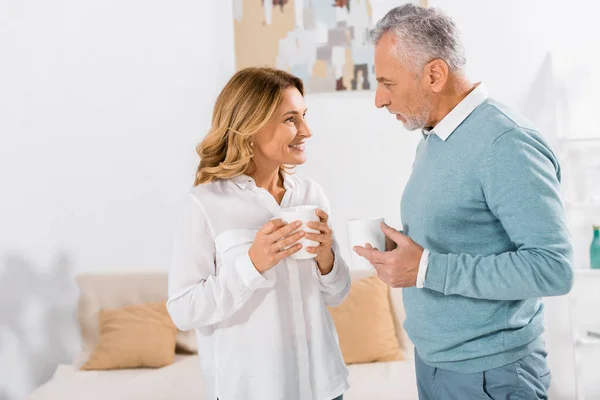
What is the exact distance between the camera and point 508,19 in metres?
2.98

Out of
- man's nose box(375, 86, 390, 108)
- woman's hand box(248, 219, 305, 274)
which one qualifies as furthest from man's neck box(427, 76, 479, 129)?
woman's hand box(248, 219, 305, 274)

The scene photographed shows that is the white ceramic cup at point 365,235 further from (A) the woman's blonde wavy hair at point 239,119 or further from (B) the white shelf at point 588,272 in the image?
(B) the white shelf at point 588,272

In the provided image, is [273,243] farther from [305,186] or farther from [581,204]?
[581,204]

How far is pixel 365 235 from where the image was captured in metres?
1.31

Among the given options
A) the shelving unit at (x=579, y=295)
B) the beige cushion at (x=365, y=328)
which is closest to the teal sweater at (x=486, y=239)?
the beige cushion at (x=365, y=328)

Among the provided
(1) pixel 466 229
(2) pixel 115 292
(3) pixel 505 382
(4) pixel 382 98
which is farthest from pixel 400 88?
(2) pixel 115 292

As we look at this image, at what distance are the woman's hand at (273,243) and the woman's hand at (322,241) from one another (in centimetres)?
3

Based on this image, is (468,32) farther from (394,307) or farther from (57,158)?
(57,158)

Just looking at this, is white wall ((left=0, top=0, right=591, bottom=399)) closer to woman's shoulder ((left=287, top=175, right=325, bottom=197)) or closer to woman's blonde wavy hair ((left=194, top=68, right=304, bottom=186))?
woman's shoulder ((left=287, top=175, right=325, bottom=197))

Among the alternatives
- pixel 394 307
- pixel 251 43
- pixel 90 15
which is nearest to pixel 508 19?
pixel 251 43

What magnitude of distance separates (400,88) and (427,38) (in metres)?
0.12

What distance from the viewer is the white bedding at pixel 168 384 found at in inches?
93.8

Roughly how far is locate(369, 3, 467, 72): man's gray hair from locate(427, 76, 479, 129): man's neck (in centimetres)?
3

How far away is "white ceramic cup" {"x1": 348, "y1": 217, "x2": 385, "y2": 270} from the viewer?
1305 millimetres
